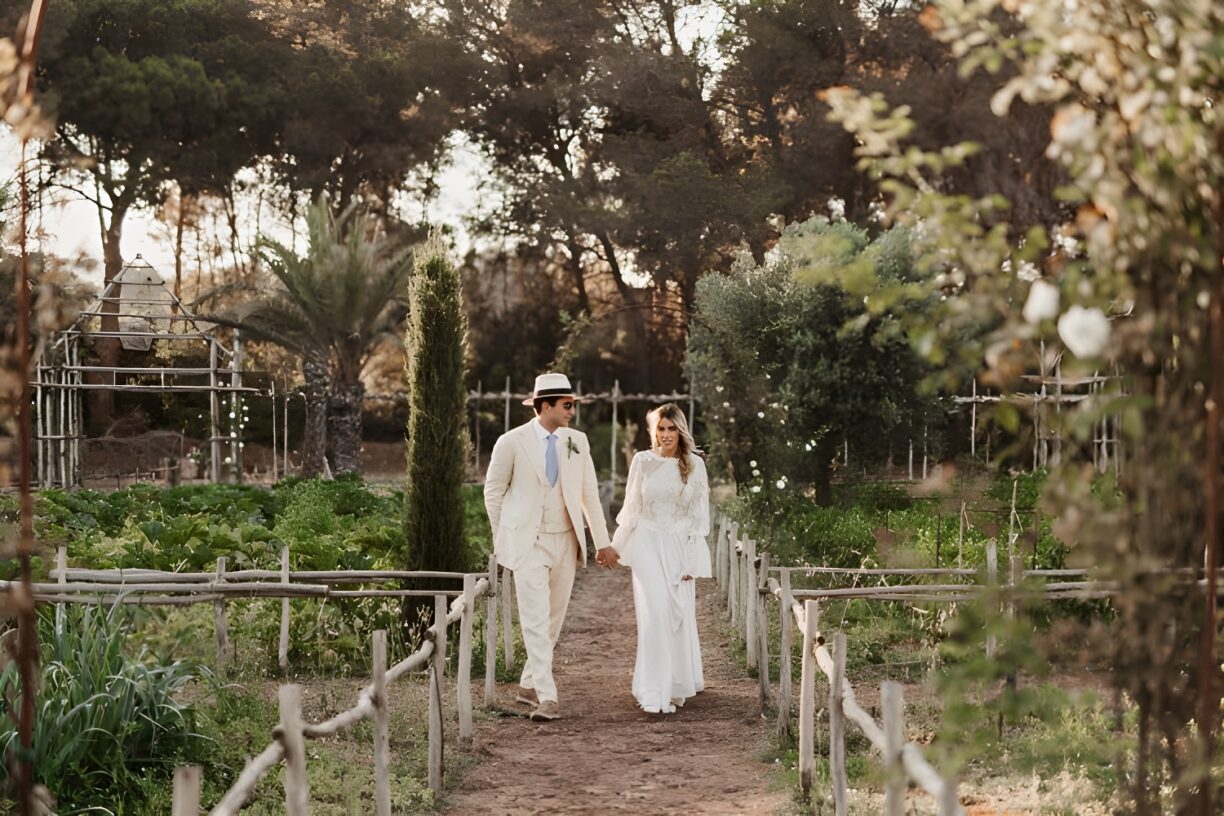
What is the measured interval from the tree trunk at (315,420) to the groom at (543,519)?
16366mm

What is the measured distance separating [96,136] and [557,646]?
2227 cm

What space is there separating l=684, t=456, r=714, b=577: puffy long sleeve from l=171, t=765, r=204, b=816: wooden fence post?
518cm

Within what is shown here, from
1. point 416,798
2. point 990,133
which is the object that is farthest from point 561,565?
point 990,133

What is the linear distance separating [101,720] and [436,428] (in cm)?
461

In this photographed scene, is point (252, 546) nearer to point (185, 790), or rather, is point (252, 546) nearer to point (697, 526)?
point (697, 526)

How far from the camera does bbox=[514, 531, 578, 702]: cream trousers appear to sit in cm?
773

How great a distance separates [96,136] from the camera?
95.3 ft

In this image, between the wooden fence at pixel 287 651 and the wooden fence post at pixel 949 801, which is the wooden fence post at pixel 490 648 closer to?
the wooden fence at pixel 287 651

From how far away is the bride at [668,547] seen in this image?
8047 millimetres

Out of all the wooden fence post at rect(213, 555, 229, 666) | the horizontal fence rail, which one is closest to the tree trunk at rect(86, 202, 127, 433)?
the horizontal fence rail

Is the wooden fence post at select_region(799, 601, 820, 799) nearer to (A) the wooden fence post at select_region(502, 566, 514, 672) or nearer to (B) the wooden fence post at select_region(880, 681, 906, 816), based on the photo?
(B) the wooden fence post at select_region(880, 681, 906, 816)

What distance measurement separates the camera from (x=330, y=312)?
2262 centimetres

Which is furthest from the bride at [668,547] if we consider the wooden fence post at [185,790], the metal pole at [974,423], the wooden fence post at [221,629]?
the metal pole at [974,423]

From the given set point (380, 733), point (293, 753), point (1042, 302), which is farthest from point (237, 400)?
point (1042, 302)
